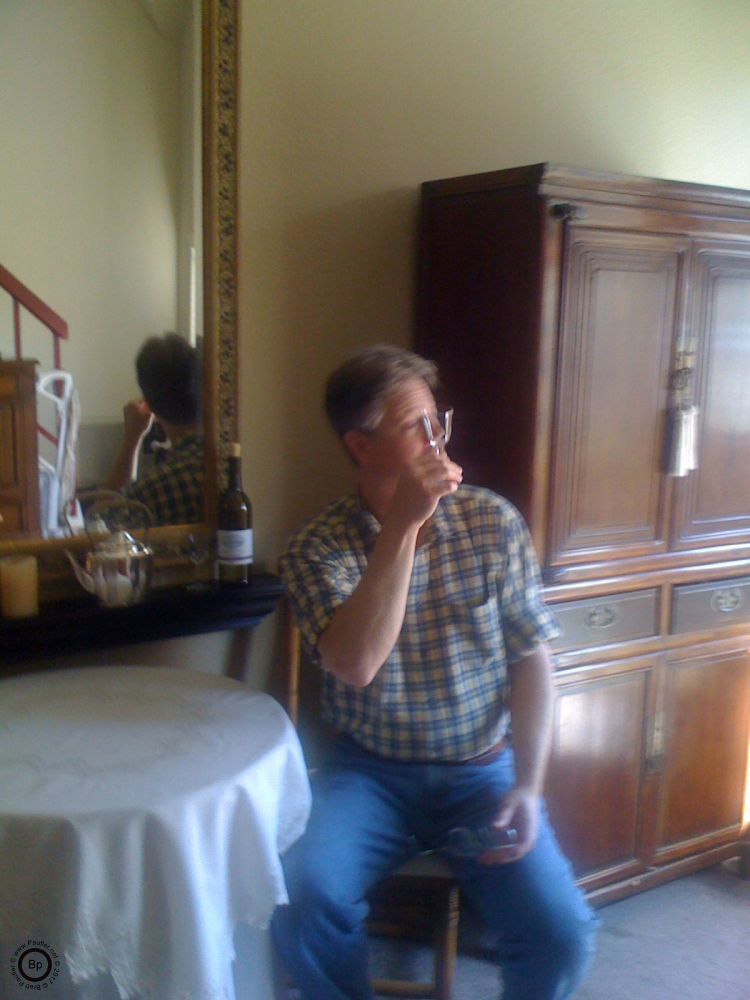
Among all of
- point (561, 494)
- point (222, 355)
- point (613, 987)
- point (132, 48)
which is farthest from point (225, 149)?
point (613, 987)

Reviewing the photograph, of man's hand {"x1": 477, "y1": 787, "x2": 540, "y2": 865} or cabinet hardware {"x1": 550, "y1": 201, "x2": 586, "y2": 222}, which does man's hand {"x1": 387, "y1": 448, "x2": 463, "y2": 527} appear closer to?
man's hand {"x1": 477, "y1": 787, "x2": 540, "y2": 865}

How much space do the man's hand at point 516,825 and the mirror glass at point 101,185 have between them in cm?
104

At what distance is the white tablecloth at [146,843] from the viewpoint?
1169mm

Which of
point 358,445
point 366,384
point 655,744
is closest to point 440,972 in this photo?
point 655,744

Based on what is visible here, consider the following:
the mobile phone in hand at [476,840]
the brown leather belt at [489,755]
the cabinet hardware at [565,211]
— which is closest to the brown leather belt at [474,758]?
the brown leather belt at [489,755]

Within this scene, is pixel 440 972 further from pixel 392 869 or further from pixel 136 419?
pixel 136 419

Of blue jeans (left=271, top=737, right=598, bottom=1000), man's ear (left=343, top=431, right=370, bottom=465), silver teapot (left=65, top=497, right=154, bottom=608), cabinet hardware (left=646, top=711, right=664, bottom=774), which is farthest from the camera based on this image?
cabinet hardware (left=646, top=711, right=664, bottom=774)

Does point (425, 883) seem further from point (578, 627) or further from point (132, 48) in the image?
point (132, 48)

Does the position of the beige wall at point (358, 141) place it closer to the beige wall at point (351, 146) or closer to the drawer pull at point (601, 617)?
the beige wall at point (351, 146)

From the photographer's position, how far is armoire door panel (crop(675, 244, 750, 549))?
6.86 feet

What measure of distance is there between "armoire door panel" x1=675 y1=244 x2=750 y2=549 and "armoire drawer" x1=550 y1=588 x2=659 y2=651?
18 centimetres

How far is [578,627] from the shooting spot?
2.03 m

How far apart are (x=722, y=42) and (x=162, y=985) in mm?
2775

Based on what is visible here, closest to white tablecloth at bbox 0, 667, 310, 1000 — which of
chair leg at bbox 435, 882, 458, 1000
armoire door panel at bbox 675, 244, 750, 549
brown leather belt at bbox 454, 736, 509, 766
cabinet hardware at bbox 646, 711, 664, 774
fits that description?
brown leather belt at bbox 454, 736, 509, 766
